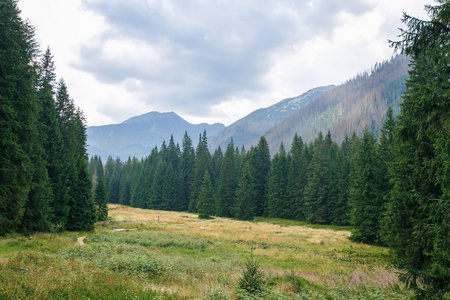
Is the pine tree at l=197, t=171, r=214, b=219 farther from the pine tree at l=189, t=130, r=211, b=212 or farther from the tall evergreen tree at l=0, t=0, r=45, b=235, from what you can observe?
the tall evergreen tree at l=0, t=0, r=45, b=235

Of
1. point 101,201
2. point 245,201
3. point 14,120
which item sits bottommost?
point 245,201

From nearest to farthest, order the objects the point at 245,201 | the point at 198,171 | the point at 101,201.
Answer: the point at 101,201, the point at 245,201, the point at 198,171

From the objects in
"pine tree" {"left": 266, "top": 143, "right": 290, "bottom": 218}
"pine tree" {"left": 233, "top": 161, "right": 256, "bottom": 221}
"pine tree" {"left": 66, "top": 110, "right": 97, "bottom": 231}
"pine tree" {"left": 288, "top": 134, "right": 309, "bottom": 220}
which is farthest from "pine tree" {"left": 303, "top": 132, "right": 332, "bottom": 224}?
"pine tree" {"left": 66, "top": 110, "right": 97, "bottom": 231}

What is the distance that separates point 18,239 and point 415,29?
23780 millimetres

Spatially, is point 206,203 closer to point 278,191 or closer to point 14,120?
point 278,191

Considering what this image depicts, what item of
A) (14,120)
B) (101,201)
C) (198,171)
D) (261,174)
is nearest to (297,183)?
(261,174)

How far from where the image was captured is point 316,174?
174 ft

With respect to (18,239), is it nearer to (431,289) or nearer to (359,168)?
(431,289)

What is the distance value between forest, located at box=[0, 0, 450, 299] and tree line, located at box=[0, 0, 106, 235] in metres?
0.08

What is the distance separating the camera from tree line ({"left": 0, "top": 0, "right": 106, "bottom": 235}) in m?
17.7

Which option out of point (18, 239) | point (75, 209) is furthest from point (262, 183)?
point (18, 239)

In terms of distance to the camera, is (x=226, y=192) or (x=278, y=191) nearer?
(x=278, y=191)

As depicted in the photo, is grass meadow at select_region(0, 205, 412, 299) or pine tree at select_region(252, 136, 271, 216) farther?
pine tree at select_region(252, 136, 271, 216)

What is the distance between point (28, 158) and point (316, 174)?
4778cm
